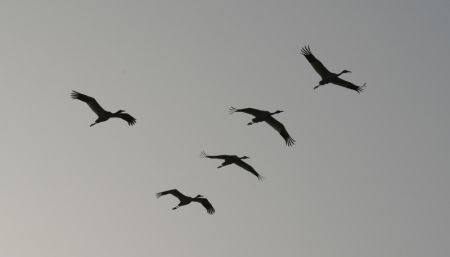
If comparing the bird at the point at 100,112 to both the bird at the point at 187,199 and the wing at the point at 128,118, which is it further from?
the bird at the point at 187,199

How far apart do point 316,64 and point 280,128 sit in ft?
13.9

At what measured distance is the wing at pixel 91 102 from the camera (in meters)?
46.3

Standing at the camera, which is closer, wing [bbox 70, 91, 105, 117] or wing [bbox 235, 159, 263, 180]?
wing [bbox 70, 91, 105, 117]

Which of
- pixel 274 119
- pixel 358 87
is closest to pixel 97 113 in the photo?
pixel 274 119

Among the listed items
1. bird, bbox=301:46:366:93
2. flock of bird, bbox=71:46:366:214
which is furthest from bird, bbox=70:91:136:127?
bird, bbox=301:46:366:93

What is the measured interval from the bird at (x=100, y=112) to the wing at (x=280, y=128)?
7019mm

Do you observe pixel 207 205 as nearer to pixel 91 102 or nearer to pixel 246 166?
pixel 246 166

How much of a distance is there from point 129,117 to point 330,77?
34.1 feet

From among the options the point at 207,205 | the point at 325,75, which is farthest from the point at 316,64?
the point at 207,205

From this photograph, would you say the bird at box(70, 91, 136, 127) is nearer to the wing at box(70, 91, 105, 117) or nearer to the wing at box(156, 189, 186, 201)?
the wing at box(70, 91, 105, 117)

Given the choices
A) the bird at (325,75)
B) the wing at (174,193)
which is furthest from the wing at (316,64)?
the wing at (174,193)

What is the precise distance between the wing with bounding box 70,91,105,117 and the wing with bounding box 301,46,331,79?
1046cm

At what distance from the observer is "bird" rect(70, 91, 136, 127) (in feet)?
153

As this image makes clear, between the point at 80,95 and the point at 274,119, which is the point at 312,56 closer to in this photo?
the point at 274,119
